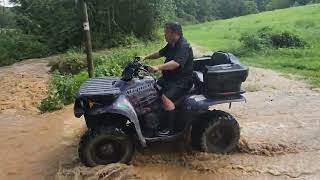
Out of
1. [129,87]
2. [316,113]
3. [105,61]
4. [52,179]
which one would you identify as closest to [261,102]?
[316,113]

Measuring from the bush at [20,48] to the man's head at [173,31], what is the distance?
16.3 m

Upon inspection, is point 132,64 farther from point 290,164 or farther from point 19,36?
point 19,36

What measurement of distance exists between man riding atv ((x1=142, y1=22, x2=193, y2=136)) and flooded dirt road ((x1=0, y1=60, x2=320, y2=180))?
555 mm

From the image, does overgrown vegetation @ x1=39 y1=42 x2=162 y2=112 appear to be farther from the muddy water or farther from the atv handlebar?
the atv handlebar

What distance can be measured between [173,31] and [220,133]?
1565 millimetres

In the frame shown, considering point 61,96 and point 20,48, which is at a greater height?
point 61,96

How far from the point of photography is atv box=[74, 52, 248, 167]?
6.14 meters

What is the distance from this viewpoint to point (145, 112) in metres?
6.50

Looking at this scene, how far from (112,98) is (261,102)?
4486 mm

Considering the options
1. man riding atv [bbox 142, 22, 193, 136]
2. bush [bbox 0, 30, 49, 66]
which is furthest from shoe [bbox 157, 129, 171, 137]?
bush [bbox 0, 30, 49, 66]

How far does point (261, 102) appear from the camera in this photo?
32.1ft

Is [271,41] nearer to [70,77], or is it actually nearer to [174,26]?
[70,77]

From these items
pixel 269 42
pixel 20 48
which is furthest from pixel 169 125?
pixel 20 48

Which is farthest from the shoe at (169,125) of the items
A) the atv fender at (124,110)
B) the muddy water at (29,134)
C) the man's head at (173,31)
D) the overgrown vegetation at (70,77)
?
the overgrown vegetation at (70,77)
